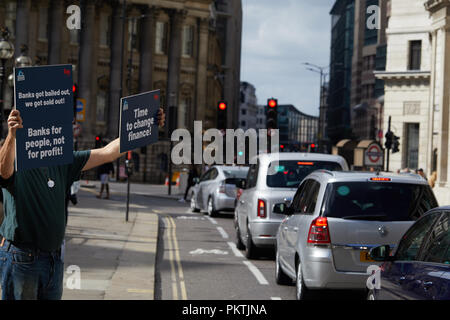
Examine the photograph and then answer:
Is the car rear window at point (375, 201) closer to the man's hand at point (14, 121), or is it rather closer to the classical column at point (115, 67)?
the man's hand at point (14, 121)

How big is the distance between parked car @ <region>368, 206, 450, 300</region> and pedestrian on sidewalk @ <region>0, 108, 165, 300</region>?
2429mm

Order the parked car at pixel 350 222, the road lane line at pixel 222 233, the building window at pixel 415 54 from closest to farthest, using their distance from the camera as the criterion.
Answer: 1. the parked car at pixel 350 222
2. the road lane line at pixel 222 233
3. the building window at pixel 415 54

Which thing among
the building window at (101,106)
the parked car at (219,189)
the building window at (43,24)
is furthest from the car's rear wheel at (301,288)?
the building window at (101,106)

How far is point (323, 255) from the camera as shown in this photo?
1052cm

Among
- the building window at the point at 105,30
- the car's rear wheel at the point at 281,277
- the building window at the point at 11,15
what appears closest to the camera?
the car's rear wheel at the point at 281,277

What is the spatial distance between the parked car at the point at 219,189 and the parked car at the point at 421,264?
2007cm

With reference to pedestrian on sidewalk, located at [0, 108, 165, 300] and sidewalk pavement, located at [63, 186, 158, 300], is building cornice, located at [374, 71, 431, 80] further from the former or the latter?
pedestrian on sidewalk, located at [0, 108, 165, 300]

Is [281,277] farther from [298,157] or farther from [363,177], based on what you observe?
[298,157]

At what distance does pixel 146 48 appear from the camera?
3211 inches

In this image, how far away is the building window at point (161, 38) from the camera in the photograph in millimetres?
84700

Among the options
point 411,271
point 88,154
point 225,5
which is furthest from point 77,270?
point 225,5

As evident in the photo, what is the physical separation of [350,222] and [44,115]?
525cm

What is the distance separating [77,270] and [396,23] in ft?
181
